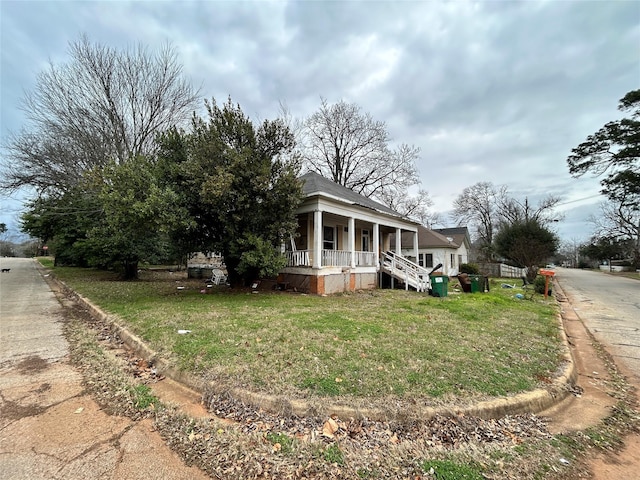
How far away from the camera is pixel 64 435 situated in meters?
2.52

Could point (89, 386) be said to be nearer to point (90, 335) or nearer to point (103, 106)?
point (90, 335)

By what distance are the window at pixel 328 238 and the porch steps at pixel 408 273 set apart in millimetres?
2621

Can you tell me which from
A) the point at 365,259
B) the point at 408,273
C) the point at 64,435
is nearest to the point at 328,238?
the point at 365,259

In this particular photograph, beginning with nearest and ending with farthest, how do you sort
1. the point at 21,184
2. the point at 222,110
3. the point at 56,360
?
the point at 56,360, the point at 222,110, the point at 21,184

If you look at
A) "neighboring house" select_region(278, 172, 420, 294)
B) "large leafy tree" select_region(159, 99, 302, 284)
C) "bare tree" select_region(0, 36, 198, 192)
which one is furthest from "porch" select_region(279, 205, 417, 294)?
"bare tree" select_region(0, 36, 198, 192)

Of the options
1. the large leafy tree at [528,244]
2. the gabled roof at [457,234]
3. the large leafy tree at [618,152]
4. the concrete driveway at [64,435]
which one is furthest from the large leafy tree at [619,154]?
the concrete driveway at [64,435]

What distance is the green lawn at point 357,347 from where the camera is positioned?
3.17 meters

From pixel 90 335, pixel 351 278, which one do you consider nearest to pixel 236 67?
pixel 351 278

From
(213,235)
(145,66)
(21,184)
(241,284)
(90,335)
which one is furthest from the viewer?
(145,66)

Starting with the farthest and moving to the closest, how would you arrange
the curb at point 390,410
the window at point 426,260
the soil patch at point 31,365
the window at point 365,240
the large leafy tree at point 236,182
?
the window at point 426,260 → the window at point 365,240 → the large leafy tree at point 236,182 → the soil patch at point 31,365 → the curb at point 390,410

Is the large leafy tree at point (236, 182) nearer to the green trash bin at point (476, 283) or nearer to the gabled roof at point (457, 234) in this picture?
the green trash bin at point (476, 283)

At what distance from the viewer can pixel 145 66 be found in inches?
584

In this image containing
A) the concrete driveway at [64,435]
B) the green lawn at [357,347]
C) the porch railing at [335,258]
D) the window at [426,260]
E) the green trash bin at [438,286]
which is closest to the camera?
the concrete driveway at [64,435]

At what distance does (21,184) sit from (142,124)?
606 centimetres
